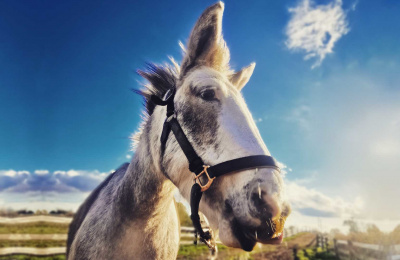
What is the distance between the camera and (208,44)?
8.61 ft

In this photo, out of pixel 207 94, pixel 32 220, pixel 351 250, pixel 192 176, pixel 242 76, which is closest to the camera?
pixel 192 176

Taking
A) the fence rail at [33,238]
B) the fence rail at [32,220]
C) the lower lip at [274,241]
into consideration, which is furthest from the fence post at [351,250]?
the lower lip at [274,241]

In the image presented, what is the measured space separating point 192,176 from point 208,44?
138 centimetres

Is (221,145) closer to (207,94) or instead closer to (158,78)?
(207,94)

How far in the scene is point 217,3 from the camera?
2.42 meters

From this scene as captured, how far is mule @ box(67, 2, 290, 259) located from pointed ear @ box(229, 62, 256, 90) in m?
0.01

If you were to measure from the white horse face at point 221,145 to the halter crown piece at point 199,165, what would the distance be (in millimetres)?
42

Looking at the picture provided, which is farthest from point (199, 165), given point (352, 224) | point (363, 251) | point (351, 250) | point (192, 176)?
point (352, 224)

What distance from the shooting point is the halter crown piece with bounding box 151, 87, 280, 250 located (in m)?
1.79

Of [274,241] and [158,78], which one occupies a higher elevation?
[158,78]

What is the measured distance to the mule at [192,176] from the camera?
1.68m

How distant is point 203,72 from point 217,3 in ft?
2.17

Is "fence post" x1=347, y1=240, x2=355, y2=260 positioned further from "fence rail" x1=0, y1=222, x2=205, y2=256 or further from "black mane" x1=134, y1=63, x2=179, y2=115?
"black mane" x1=134, y1=63, x2=179, y2=115

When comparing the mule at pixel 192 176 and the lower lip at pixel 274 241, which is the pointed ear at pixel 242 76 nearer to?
the mule at pixel 192 176
